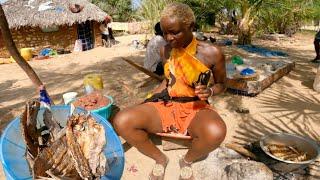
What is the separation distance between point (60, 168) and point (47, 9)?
561 inches

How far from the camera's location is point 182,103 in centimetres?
304

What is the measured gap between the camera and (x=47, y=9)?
49.2 ft

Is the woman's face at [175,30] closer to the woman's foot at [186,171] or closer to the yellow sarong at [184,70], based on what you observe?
the yellow sarong at [184,70]

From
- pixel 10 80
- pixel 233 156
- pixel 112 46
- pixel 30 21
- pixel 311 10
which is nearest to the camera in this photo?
pixel 233 156

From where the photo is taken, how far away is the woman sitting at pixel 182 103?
275 centimetres

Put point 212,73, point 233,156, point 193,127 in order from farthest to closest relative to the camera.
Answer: point 233,156 < point 212,73 < point 193,127

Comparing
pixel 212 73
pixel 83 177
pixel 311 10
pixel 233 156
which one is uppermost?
pixel 311 10

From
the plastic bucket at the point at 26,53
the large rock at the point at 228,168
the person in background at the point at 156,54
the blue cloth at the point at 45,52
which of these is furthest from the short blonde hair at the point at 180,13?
the blue cloth at the point at 45,52

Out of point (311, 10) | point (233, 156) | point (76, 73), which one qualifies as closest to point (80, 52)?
point (76, 73)

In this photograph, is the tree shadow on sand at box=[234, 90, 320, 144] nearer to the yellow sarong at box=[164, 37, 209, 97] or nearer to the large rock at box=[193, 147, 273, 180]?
the large rock at box=[193, 147, 273, 180]

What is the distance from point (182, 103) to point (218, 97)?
3.13 metres

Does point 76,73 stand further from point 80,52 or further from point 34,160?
point 34,160

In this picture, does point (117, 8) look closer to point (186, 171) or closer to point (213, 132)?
point (186, 171)

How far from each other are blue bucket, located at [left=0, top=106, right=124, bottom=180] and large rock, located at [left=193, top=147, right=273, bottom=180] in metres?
0.94
